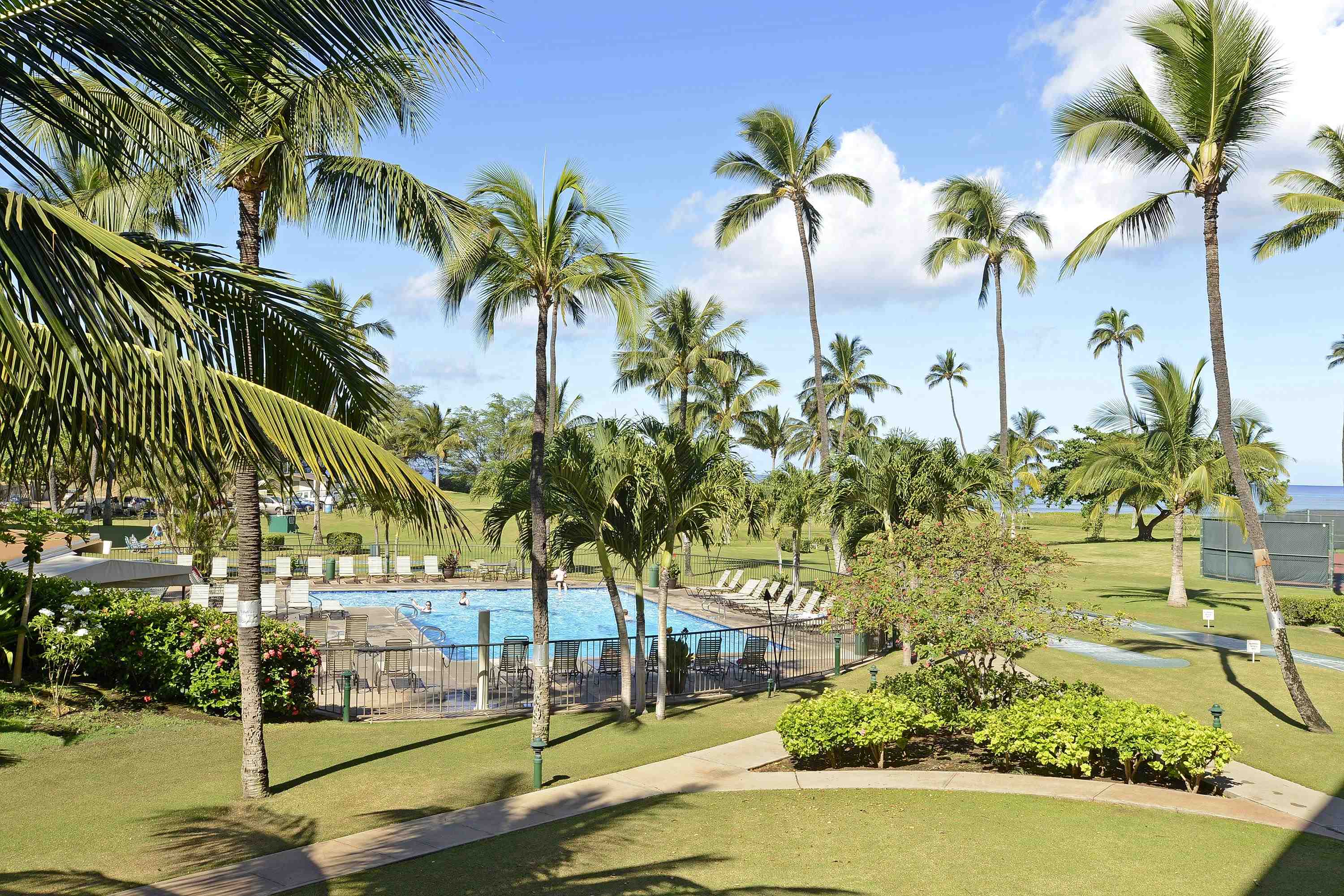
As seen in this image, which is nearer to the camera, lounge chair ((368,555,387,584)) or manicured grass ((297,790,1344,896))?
manicured grass ((297,790,1344,896))

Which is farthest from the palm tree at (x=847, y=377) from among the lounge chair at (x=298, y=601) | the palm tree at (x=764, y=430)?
the lounge chair at (x=298, y=601)

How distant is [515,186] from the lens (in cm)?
1389

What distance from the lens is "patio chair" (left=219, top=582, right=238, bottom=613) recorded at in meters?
25.4

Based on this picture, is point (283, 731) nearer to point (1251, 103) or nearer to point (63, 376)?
point (63, 376)

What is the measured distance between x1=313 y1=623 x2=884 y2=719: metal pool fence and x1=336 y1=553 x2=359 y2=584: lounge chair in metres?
15.6

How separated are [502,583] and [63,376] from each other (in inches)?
1398

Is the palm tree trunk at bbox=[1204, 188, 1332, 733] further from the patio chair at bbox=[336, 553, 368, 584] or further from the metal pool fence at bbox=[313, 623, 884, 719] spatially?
the patio chair at bbox=[336, 553, 368, 584]

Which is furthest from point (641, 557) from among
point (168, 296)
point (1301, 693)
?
point (168, 296)

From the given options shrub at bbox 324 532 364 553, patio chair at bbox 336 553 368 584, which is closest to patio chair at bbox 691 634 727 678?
patio chair at bbox 336 553 368 584

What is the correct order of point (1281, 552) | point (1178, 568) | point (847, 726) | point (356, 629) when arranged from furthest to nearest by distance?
point (1281, 552)
point (1178, 568)
point (356, 629)
point (847, 726)

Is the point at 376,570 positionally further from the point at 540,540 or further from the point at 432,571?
the point at 540,540

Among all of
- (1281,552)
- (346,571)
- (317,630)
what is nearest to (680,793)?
(317,630)

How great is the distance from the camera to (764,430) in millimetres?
54625

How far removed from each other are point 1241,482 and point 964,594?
6.04 meters
